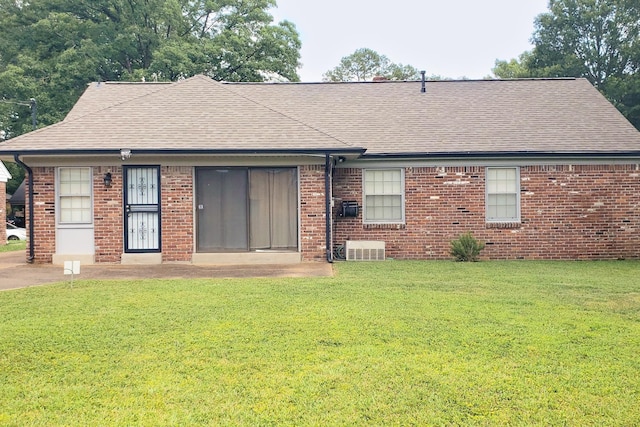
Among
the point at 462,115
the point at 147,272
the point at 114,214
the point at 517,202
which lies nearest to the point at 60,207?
the point at 114,214

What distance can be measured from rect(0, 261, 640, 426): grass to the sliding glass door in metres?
4.15

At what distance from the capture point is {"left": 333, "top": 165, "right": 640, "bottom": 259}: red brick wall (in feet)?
44.0

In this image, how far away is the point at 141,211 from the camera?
478 inches

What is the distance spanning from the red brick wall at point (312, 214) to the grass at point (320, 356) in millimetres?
3723

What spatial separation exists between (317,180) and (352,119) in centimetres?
338

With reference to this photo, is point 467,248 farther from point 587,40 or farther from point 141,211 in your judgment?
point 587,40

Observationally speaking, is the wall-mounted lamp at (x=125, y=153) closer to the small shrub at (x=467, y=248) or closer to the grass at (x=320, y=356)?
the grass at (x=320, y=356)

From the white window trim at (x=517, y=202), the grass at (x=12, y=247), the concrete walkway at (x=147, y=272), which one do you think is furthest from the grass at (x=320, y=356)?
the grass at (x=12, y=247)

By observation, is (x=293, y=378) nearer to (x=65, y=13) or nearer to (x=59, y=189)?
(x=59, y=189)

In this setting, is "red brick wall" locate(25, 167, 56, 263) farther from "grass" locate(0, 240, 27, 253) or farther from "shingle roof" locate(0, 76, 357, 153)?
"grass" locate(0, 240, 27, 253)

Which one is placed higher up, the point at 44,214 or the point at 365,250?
the point at 44,214

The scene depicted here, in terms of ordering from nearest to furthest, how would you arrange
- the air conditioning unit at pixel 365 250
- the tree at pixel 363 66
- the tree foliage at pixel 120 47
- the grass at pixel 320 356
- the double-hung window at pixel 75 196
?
the grass at pixel 320 356 → the double-hung window at pixel 75 196 → the air conditioning unit at pixel 365 250 → the tree foliage at pixel 120 47 → the tree at pixel 363 66

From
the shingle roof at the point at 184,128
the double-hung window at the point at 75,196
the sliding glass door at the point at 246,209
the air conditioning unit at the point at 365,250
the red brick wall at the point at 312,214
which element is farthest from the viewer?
the air conditioning unit at the point at 365,250

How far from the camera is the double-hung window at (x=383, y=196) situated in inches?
532
